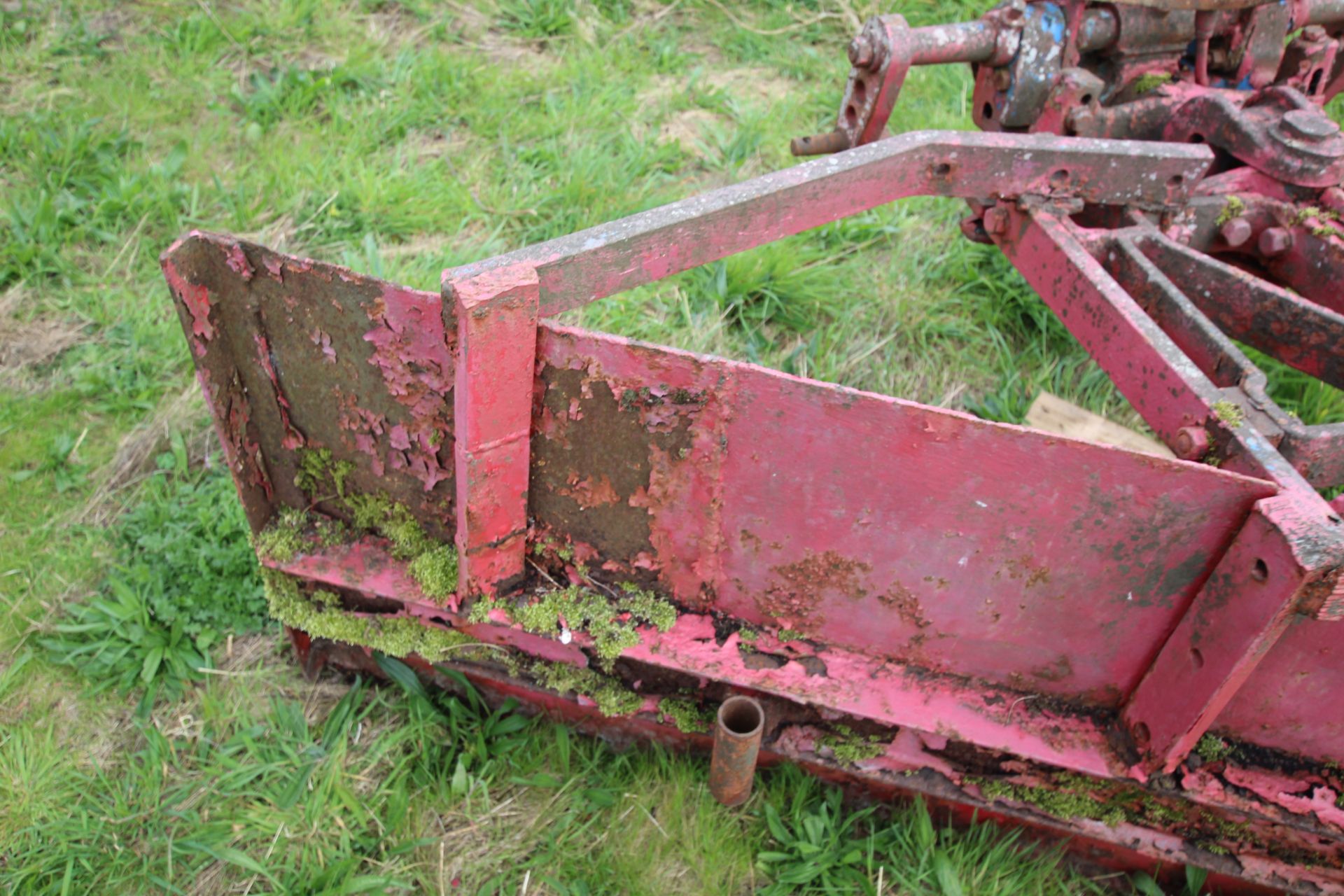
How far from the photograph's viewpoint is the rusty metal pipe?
2168mm

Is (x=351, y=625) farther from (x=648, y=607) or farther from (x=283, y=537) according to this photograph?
(x=648, y=607)

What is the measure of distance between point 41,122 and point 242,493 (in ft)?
10.7

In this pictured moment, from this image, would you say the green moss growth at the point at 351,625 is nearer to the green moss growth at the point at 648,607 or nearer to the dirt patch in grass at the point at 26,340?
the green moss growth at the point at 648,607

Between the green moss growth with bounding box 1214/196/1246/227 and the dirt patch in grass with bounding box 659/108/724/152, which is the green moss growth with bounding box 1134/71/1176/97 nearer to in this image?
the green moss growth with bounding box 1214/196/1246/227

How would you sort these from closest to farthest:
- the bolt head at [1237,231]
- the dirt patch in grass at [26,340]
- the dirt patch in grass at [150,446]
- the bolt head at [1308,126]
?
the bolt head at [1308,126]
the bolt head at [1237,231]
the dirt patch in grass at [150,446]
the dirt patch in grass at [26,340]

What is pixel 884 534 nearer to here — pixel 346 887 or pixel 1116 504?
pixel 1116 504

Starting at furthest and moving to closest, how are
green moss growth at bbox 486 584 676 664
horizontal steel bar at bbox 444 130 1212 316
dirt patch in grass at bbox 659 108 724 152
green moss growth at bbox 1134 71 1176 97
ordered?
dirt patch in grass at bbox 659 108 724 152 < green moss growth at bbox 1134 71 1176 97 < green moss growth at bbox 486 584 676 664 < horizontal steel bar at bbox 444 130 1212 316

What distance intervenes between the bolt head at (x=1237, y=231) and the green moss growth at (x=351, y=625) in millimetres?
2425

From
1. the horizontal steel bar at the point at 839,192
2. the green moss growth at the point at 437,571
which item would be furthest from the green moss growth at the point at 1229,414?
the green moss growth at the point at 437,571

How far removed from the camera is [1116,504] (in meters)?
1.90

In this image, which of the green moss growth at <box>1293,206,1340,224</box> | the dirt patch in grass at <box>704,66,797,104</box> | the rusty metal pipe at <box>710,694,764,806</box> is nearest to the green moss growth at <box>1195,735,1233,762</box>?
the rusty metal pipe at <box>710,694,764,806</box>

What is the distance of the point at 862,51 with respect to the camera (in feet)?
9.42

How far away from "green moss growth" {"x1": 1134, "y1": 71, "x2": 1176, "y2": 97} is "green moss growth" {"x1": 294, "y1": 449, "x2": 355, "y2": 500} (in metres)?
2.60

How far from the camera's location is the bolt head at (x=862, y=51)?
2.86m
